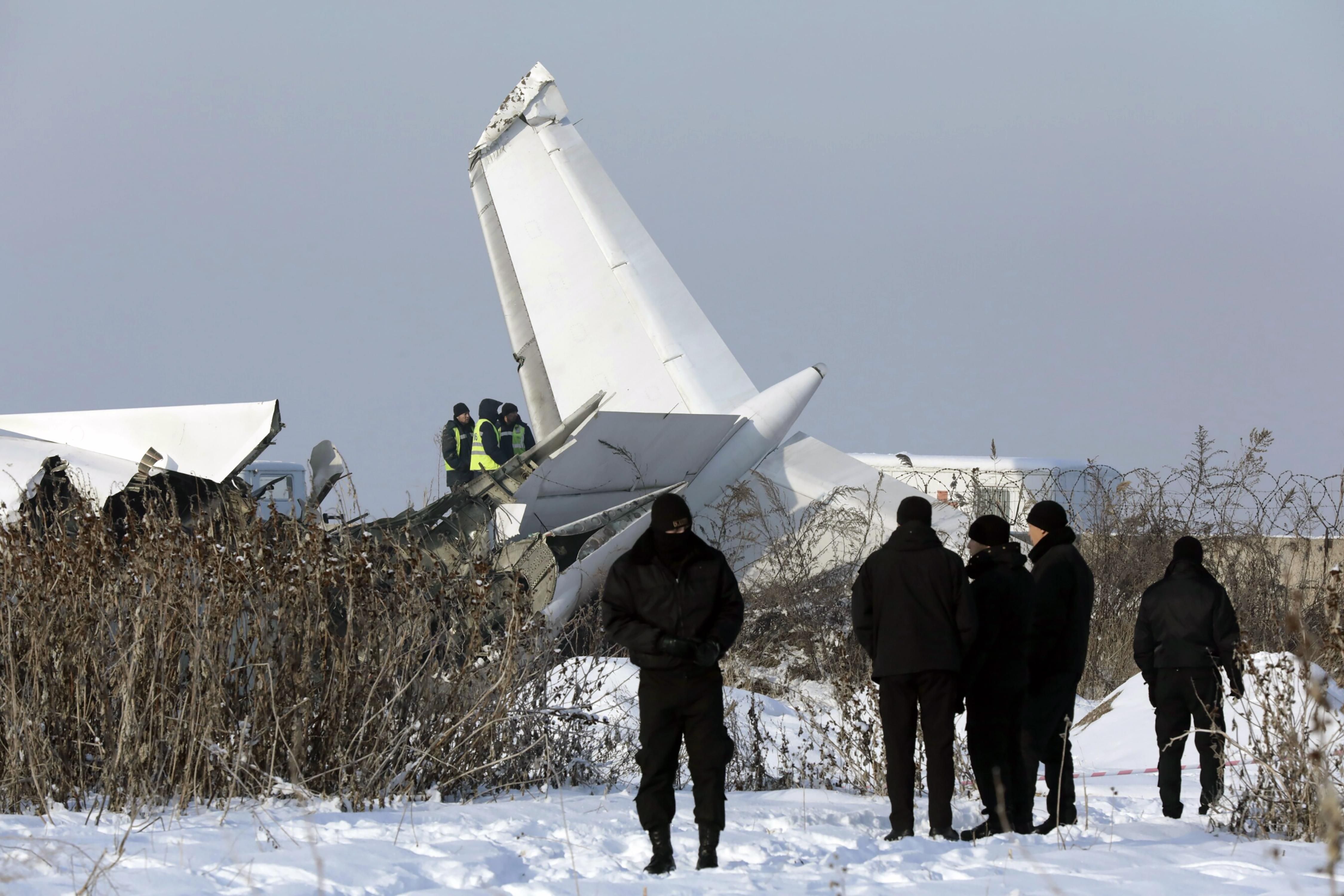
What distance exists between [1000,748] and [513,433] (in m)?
9.20

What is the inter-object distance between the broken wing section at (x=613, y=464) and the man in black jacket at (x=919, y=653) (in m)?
5.63

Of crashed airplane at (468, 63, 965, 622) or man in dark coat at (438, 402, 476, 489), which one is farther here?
man in dark coat at (438, 402, 476, 489)

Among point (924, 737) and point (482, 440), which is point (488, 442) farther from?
point (924, 737)

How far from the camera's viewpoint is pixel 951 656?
5363mm

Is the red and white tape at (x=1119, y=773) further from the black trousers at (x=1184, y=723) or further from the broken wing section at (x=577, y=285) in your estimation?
the broken wing section at (x=577, y=285)

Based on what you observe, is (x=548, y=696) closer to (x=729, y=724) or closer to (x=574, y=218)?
(x=729, y=724)

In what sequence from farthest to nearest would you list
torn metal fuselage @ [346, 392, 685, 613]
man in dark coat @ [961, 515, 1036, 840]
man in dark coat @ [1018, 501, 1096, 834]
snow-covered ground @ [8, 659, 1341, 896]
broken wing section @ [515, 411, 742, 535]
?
broken wing section @ [515, 411, 742, 535] → torn metal fuselage @ [346, 392, 685, 613] → man in dark coat @ [1018, 501, 1096, 834] → man in dark coat @ [961, 515, 1036, 840] → snow-covered ground @ [8, 659, 1341, 896]

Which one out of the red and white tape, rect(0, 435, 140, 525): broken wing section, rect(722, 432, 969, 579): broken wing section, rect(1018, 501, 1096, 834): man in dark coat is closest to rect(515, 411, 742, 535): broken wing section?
rect(722, 432, 969, 579): broken wing section

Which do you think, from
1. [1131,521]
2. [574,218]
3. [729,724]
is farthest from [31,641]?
[1131,521]

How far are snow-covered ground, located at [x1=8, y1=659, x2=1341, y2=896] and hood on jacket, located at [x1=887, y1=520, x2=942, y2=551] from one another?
1.27m

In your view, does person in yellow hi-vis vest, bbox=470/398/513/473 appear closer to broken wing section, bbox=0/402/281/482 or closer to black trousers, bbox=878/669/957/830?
broken wing section, bbox=0/402/281/482

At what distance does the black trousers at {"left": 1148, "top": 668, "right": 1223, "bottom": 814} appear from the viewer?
616cm

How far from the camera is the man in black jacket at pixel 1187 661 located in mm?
6172

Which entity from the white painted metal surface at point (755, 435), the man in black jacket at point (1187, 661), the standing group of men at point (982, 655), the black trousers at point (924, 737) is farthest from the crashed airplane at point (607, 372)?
the black trousers at point (924, 737)
